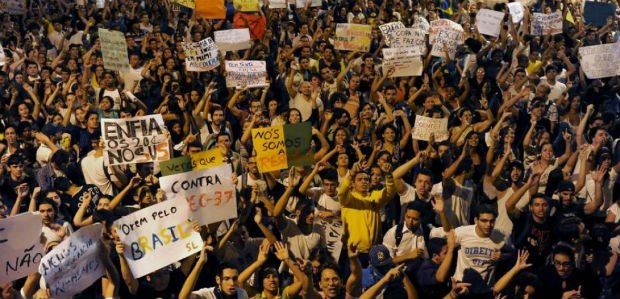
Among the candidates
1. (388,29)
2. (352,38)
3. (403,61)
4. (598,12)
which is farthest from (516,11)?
(403,61)

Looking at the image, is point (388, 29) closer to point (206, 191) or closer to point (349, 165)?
point (349, 165)

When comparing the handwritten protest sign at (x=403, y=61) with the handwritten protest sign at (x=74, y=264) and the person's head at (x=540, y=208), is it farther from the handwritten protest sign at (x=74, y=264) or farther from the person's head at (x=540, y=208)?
the handwritten protest sign at (x=74, y=264)

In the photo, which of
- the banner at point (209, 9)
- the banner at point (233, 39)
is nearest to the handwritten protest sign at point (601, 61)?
the banner at point (233, 39)

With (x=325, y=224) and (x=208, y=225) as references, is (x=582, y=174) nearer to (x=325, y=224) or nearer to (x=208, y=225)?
(x=325, y=224)

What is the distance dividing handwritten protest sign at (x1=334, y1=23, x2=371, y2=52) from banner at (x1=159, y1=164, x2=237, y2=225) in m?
7.88

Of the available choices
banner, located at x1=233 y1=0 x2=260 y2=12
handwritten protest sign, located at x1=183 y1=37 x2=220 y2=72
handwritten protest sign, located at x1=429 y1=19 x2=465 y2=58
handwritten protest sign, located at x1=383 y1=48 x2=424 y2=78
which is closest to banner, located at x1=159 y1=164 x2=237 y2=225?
handwritten protest sign, located at x1=383 y1=48 x2=424 y2=78

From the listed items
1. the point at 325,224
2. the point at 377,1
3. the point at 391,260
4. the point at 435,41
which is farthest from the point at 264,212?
the point at 377,1

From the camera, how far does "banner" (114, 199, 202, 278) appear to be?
269 inches

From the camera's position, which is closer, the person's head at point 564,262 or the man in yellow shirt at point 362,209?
the person's head at point 564,262

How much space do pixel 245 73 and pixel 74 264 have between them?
676 cm

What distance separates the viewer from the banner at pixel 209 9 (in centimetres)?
1708

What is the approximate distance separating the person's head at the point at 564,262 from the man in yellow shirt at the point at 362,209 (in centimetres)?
180

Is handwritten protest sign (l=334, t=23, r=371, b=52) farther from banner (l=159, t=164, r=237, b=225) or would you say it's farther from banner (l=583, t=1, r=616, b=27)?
banner (l=159, t=164, r=237, b=225)

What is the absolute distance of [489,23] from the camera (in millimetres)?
16766
